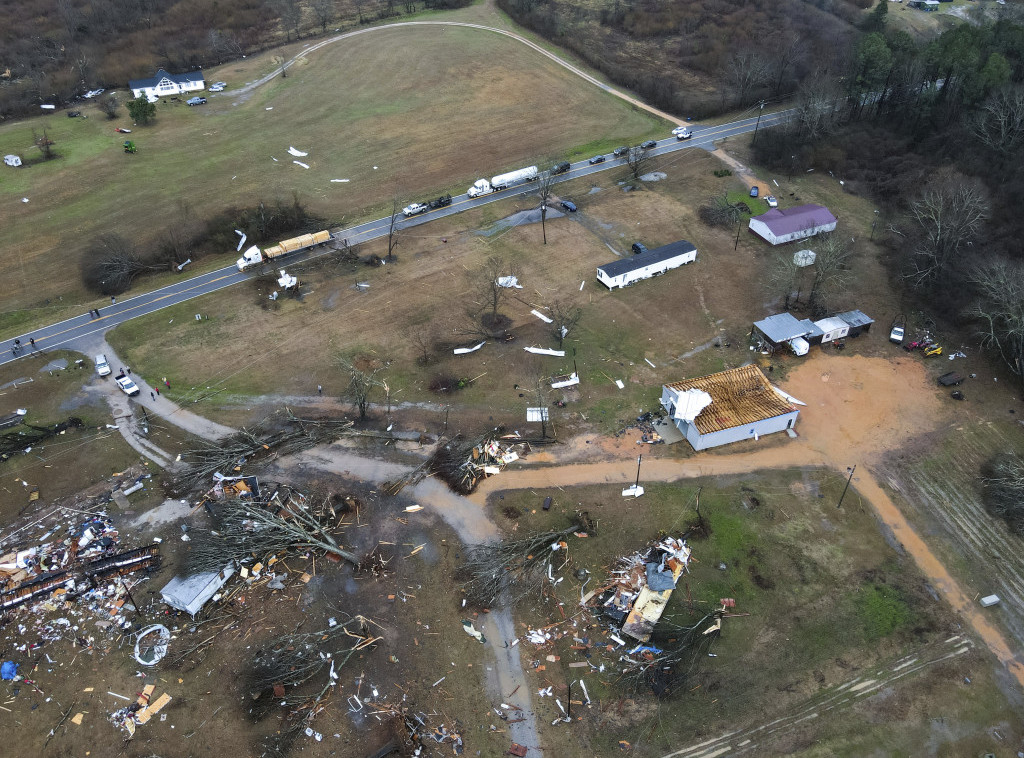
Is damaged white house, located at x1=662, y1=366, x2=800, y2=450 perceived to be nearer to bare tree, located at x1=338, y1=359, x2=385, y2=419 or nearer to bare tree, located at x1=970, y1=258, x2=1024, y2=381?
bare tree, located at x1=970, y1=258, x2=1024, y2=381

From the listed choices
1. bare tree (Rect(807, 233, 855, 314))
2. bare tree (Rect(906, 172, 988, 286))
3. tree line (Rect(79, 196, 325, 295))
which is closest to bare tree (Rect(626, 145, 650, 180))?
bare tree (Rect(807, 233, 855, 314))

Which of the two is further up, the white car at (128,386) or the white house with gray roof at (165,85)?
the white house with gray roof at (165,85)

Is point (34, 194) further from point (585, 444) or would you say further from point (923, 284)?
point (923, 284)

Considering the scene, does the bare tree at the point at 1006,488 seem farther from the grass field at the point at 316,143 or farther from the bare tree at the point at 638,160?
the grass field at the point at 316,143

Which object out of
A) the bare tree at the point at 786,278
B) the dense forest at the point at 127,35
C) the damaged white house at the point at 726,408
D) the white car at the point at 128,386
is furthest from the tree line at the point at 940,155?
the dense forest at the point at 127,35

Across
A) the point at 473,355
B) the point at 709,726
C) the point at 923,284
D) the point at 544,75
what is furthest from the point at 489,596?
the point at 544,75

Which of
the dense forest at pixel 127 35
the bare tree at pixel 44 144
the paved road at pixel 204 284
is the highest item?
the dense forest at pixel 127 35
